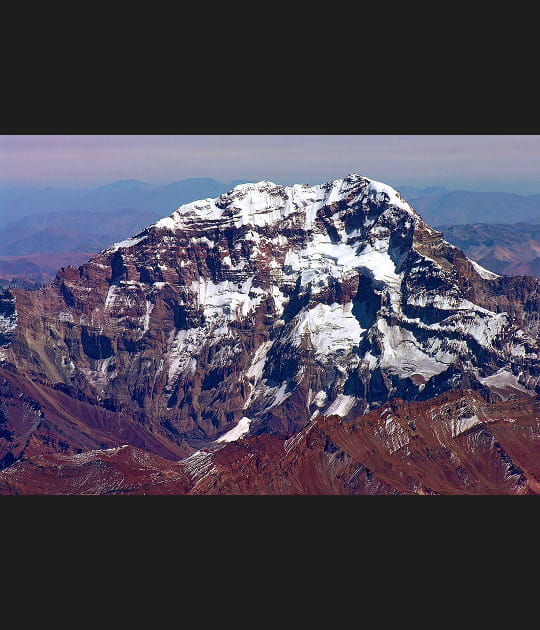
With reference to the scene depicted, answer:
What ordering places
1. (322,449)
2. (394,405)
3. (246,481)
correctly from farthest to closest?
(394,405), (322,449), (246,481)

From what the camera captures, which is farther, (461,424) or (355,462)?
(461,424)

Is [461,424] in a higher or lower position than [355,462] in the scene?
lower

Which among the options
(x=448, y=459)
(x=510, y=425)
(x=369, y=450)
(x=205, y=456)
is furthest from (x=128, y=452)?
(x=510, y=425)

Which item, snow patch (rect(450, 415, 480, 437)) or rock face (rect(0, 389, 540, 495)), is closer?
rock face (rect(0, 389, 540, 495))

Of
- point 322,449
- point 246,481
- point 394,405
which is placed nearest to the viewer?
point 246,481

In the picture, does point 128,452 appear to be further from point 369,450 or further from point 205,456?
point 369,450

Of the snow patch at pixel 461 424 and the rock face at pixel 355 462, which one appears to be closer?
the rock face at pixel 355 462

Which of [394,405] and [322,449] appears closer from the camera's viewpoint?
[322,449]

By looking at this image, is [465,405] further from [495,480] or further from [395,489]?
[395,489]
